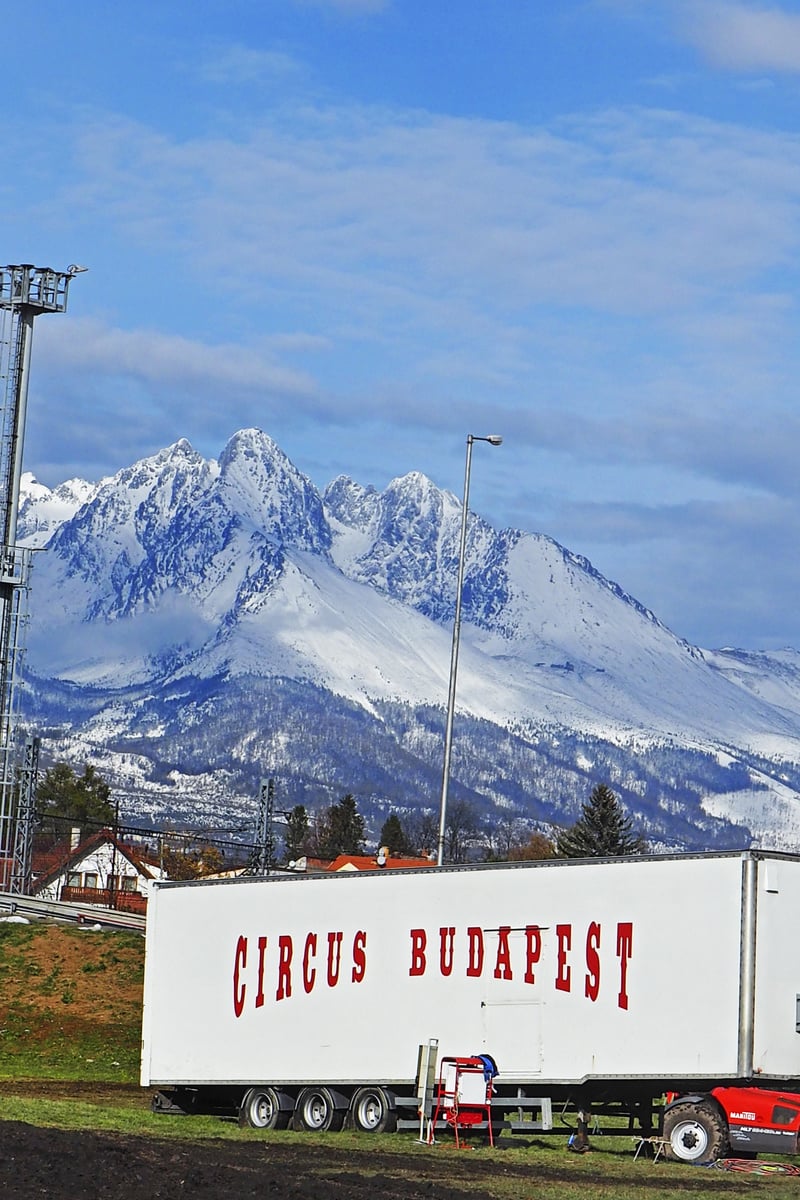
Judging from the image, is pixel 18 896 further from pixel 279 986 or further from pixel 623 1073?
pixel 623 1073

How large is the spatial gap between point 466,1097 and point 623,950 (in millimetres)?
3230

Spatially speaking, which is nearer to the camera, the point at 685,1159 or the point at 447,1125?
the point at 685,1159

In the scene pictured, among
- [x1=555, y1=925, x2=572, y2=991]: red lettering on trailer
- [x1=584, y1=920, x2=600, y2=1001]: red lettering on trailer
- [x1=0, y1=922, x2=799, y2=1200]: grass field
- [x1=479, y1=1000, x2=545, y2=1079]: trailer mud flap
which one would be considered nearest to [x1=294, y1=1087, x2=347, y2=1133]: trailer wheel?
[x1=0, y1=922, x2=799, y2=1200]: grass field

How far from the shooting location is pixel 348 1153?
25734 mm

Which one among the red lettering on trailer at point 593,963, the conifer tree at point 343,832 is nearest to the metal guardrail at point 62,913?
the red lettering on trailer at point 593,963

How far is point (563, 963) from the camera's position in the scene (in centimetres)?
2847

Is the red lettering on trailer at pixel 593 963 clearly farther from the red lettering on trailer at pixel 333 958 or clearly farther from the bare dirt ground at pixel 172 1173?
the red lettering on trailer at pixel 333 958

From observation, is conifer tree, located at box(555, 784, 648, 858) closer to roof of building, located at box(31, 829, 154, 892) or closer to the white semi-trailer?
roof of building, located at box(31, 829, 154, 892)

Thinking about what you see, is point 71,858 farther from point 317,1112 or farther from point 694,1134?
point 694,1134

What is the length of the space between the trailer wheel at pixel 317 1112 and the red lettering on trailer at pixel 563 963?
4402 mm

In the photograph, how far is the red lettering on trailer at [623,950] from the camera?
27.7m

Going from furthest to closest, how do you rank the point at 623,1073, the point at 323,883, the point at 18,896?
the point at 18,896, the point at 323,883, the point at 623,1073

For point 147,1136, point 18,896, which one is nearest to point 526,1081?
point 147,1136

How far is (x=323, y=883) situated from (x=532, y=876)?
4.13 m
